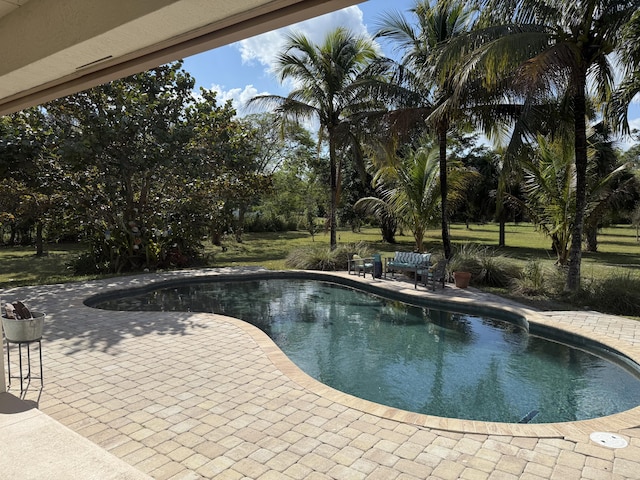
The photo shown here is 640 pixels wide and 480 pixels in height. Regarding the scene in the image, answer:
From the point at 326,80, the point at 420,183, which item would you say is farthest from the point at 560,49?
the point at 326,80

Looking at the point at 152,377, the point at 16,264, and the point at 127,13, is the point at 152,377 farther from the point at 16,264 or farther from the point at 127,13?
the point at 16,264

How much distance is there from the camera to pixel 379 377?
6.22 m

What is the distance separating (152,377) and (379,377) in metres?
3.09

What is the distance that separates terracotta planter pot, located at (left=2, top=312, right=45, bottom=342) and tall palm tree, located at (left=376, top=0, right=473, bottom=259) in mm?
10405

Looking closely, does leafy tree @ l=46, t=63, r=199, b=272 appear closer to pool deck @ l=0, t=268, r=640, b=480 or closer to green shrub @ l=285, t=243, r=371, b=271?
green shrub @ l=285, t=243, r=371, b=271

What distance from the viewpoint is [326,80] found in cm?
1541

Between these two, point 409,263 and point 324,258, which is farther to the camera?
point 324,258

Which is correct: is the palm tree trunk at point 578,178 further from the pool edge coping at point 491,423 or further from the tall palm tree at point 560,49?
the pool edge coping at point 491,423

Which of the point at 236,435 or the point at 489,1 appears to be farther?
the point at 489,1

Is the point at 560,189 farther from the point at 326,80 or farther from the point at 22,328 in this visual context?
the point at 22,328

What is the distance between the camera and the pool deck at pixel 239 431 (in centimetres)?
331

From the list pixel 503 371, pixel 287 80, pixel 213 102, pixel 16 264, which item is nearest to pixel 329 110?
pixel 287 80

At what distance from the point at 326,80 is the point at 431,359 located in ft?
37.6

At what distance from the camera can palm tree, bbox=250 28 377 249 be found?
15352mm
